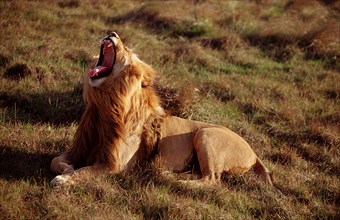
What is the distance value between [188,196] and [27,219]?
153cm

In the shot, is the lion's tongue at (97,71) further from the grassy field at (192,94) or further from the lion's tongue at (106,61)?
the grassy field at (192,94)

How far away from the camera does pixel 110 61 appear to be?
4.79 m

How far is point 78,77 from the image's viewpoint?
23.6ft

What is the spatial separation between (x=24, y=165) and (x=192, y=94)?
9.01ft

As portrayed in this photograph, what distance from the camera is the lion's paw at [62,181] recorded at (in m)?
4.22

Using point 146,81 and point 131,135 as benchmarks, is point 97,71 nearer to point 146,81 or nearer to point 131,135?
point 146,81

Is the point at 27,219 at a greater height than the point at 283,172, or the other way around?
the point at 27,219

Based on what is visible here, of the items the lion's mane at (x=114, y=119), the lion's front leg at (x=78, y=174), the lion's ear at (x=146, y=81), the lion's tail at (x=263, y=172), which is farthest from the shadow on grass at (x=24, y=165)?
the lion's tail at (x=263, y=172)

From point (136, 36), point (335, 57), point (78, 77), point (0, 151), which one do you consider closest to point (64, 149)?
point (0, 151)

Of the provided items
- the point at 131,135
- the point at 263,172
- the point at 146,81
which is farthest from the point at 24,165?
the point at 263,172

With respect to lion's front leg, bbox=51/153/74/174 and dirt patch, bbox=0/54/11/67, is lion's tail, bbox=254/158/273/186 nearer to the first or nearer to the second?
lion's front leg, bbox=51/153/74/174

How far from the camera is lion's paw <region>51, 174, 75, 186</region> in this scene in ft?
13.8

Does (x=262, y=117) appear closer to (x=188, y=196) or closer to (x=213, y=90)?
(x=213, y=90)

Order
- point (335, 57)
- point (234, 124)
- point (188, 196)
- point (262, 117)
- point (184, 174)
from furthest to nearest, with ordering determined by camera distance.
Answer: point (335, 57)
point (262, 117)
point (234, 124)
point (184, 174)
point (188, 196)
